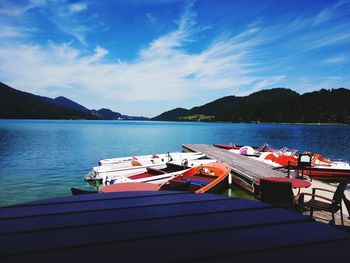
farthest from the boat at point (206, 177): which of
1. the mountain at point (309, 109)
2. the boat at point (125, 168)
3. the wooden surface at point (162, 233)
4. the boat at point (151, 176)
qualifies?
the mountain at point (309, 109)

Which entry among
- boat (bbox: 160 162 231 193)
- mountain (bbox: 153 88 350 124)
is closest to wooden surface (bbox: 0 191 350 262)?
boat (bbox: 160 162 231 193)

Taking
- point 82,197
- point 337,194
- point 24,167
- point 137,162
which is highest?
point 82,197

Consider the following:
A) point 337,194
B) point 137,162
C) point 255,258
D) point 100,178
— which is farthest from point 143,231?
point 137,162

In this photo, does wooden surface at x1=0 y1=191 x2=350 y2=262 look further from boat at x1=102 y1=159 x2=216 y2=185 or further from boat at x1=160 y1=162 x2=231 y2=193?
boat at x1=102 y1=159 x2=216 y2=185

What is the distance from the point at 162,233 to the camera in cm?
186

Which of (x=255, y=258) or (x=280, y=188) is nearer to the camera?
(x=255, y=258)

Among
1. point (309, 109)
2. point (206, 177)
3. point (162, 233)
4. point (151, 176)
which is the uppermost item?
point (309, 109)

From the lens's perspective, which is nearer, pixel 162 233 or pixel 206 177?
pixel 162 233

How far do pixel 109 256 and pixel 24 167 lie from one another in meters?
25.6

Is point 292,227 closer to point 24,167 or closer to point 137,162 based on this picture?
point 137,162

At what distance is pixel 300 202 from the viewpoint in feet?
22.2

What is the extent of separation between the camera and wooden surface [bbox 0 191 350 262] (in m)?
1.57

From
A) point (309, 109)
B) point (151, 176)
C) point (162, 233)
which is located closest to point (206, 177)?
point (151, 176)

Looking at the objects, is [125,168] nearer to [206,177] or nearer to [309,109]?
[206,177]
